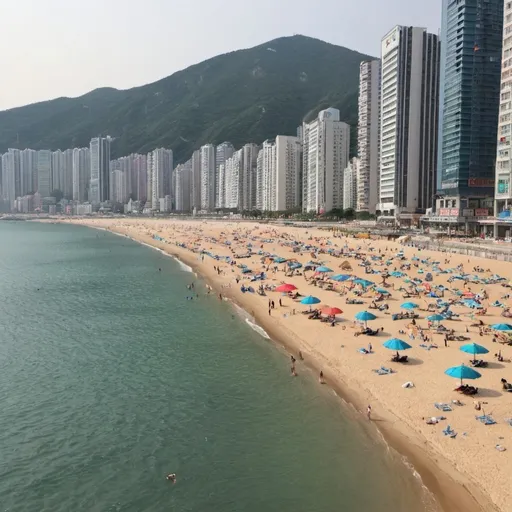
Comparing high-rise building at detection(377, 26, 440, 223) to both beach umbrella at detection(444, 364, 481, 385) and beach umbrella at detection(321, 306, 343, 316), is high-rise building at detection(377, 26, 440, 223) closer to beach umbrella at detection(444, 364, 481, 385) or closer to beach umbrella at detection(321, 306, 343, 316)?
beach umbrella at detection(321, 306, 343, 316)

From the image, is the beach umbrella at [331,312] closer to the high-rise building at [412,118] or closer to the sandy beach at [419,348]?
the sandy beach at [419,348]

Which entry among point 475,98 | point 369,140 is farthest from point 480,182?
point 369,140

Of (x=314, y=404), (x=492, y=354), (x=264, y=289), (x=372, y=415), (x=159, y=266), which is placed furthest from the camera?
→ (x=159, y=266)

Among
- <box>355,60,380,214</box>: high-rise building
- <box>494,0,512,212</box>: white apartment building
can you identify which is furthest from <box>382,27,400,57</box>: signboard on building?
<box>494,0,512,212</box>: white apartment building

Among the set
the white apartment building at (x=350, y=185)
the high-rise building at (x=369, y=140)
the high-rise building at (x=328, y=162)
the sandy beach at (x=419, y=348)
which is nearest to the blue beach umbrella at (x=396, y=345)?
the sandy beach at (x=419, y=348)

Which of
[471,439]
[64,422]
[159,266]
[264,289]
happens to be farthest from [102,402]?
[159,266]

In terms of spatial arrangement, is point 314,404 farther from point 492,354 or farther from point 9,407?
point 9,407
